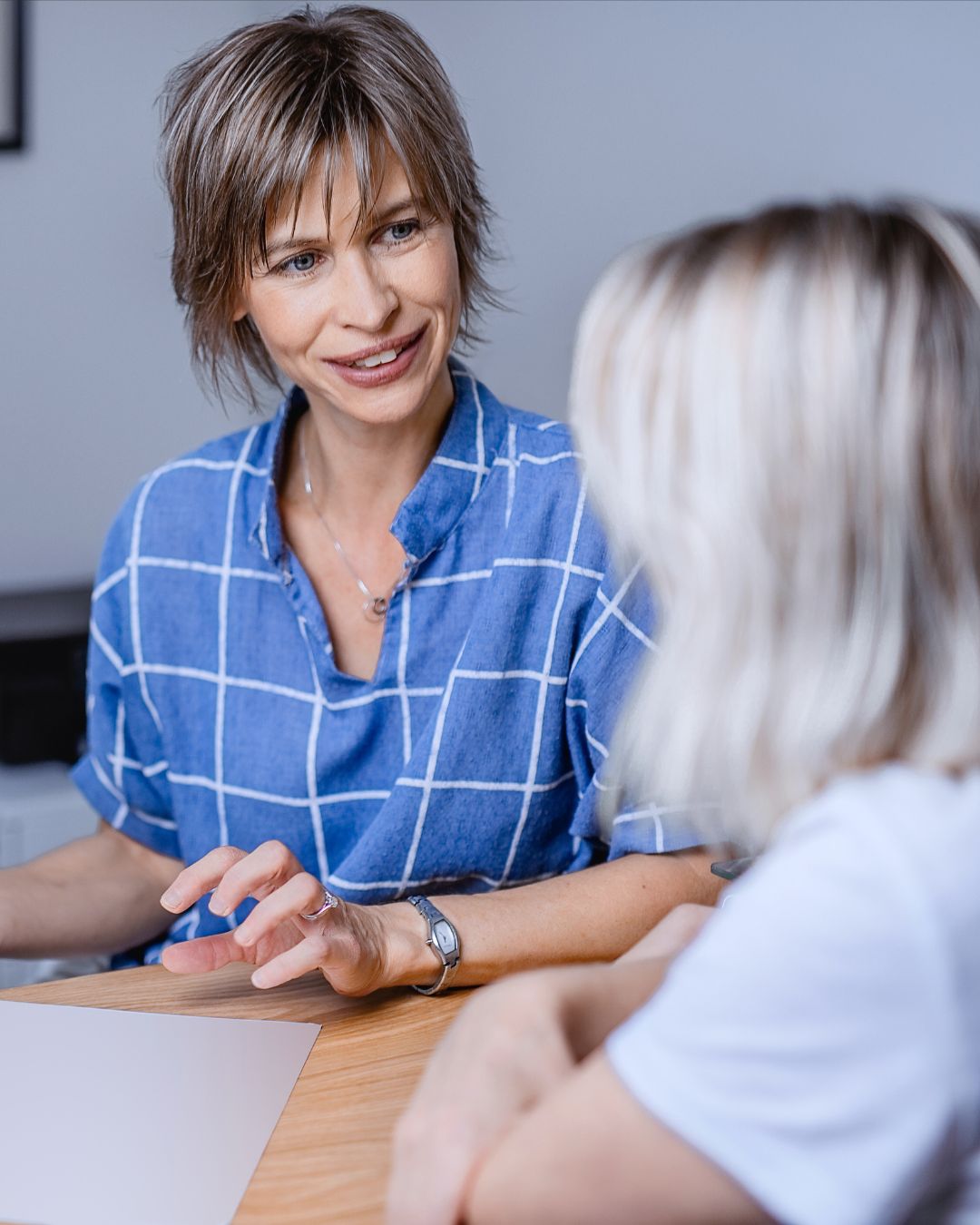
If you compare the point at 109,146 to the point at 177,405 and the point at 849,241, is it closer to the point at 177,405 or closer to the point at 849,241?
the point at 177,405

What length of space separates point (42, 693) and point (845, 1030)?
79.2 inches

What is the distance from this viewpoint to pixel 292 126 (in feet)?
3.88

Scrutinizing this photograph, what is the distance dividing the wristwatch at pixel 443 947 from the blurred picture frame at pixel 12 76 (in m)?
1.88

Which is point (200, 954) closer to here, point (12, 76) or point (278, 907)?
point (278, 907)

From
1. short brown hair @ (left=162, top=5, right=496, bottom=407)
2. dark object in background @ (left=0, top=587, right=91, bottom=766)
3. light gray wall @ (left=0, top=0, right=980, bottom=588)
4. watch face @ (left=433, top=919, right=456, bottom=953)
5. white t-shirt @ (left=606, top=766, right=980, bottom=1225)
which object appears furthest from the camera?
light gray wall @ (left=0, top=0, right=980, bottom=588)

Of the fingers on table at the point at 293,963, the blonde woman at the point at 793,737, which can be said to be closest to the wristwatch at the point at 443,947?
the fingers on table at the point at 293,963

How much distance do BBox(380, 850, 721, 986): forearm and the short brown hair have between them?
61cm

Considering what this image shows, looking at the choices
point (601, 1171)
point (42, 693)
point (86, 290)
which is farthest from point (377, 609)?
point (86, 290)

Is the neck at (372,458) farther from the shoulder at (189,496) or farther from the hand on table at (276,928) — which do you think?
the hand on table at (276,928)

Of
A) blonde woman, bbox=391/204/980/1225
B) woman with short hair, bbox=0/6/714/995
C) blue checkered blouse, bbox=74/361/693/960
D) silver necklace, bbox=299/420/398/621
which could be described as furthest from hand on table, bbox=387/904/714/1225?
silver necklace, bbox=299/420/398/621

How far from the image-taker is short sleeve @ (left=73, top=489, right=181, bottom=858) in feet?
4.56

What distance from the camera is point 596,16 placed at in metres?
2.47

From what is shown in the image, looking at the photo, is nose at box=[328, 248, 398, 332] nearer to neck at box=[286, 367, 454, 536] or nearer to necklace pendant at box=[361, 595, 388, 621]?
neck at box=[286, 367, 454, 536]

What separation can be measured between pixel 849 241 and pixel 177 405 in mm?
2133
